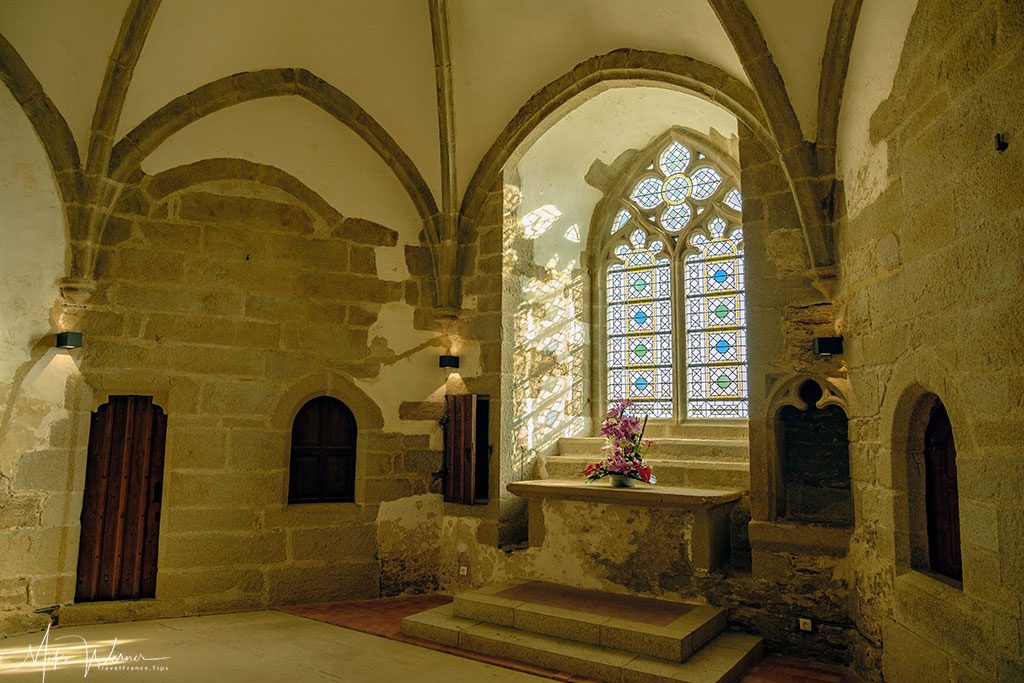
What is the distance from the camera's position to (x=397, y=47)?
6.00 metres

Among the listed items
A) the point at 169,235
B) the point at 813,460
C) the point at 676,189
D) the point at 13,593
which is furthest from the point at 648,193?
the point at 13,593

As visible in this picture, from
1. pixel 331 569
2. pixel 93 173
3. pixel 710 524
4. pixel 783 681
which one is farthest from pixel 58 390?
pixel 783 681

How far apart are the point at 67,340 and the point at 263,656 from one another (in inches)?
107

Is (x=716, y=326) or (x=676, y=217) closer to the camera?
(x=716, y=326)

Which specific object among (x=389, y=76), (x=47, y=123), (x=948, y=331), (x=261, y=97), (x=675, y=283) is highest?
(x=389, y=76)

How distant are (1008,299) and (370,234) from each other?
5.02 metres

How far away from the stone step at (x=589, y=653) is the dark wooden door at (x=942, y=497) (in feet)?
4.21

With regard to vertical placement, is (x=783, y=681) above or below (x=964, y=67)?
below

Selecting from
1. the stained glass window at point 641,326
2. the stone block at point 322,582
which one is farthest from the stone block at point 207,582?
the stained glass window at point 641,326

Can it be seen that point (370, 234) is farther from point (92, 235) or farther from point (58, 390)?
point (58, 390)

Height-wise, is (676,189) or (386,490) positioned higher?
(676,189)

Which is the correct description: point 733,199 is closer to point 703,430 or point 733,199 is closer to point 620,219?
point 620,219

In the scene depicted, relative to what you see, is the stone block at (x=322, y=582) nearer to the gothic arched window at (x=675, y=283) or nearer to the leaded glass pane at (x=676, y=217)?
the gothic arched window at (x=675, y=283)

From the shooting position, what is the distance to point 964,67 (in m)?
3.09
